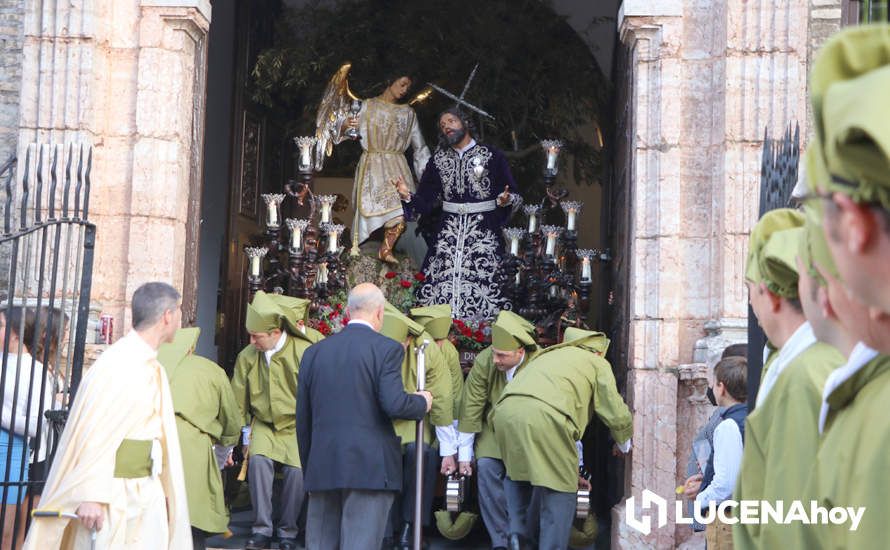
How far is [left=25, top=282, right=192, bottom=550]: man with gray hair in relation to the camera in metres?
5.02

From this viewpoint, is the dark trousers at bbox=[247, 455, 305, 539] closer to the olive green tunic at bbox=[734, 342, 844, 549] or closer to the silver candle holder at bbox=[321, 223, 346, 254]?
the silver candle holder at bbox=[321, 223, 346, 254]

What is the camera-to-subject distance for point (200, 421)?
7.48 meters

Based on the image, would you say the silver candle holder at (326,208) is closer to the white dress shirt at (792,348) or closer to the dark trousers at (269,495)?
the dark trousers at (269,495)

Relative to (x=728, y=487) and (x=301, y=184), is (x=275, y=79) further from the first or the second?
(x=728, y=487)

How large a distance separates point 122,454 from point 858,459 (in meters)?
3.72

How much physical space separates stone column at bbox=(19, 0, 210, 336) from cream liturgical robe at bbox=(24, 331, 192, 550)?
3.44 m

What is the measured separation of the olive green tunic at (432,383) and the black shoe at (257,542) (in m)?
1.10

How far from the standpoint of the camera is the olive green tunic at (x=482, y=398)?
8.45m

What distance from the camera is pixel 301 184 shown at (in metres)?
10.5

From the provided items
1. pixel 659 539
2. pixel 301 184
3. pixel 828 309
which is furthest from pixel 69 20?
pixel 828 309

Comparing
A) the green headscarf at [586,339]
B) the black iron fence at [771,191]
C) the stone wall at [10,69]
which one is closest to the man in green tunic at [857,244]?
the black iron fence at [771,191]

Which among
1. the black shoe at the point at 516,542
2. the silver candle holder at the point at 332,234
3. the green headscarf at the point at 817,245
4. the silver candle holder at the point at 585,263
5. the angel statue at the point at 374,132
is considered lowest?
the black shoe at the point at 516,542

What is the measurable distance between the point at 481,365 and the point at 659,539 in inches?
64.3

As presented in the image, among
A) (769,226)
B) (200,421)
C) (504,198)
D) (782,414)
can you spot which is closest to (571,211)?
(504,198)
